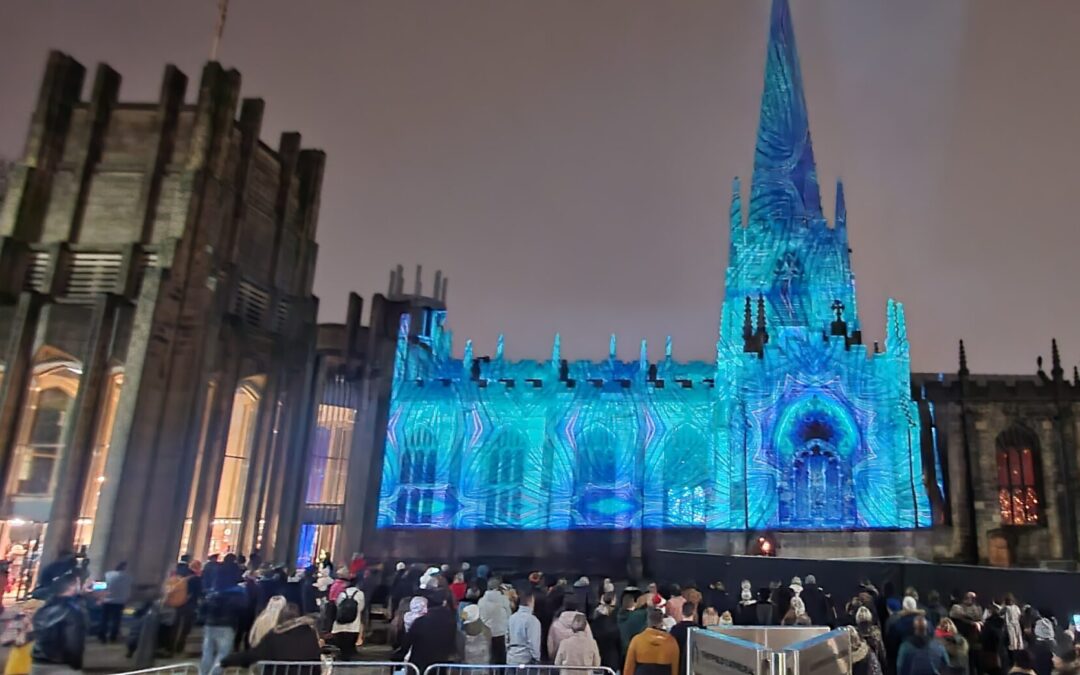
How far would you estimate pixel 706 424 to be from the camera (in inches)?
1563

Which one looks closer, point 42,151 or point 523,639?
point 523,639

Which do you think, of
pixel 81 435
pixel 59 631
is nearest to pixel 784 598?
pixel 59 631

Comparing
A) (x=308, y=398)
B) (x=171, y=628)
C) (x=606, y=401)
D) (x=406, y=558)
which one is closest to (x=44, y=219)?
(x=308, y=398)

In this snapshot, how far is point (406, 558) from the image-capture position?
34406mm

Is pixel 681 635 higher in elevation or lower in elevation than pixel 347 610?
higher

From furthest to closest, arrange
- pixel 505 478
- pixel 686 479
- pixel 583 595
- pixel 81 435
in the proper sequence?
pixel 505 478 → pixel 686 479 → pixel 81 435 → pixel 583 595

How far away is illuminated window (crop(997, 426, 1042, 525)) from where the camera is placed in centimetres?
3688

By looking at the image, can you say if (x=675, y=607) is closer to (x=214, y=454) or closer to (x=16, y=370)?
(x=214, y=454)

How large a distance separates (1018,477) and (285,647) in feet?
135

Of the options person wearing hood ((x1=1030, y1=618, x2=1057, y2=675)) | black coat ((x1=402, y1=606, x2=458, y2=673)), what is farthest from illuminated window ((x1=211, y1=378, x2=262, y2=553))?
person wearing hood ((x1=1030, y1=618, x2=1057, y2=675))

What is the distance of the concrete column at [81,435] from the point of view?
2045 centimetres

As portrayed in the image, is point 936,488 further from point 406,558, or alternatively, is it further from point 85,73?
point 85,73

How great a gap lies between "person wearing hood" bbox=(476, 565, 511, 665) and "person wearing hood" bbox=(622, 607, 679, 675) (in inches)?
133

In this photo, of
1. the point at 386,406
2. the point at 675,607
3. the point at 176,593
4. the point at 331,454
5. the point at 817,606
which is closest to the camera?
the point at 675,607
